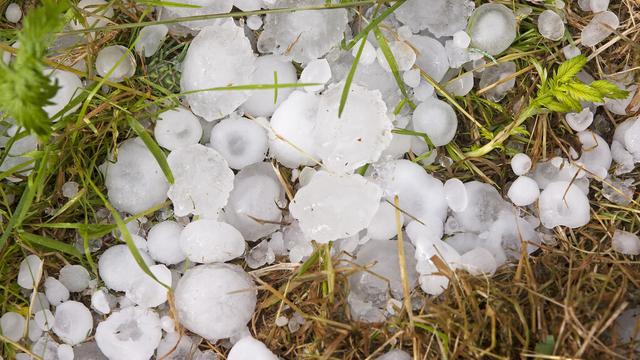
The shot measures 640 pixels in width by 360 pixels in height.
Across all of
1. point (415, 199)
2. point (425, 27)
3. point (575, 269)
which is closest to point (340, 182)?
point (415, 199)

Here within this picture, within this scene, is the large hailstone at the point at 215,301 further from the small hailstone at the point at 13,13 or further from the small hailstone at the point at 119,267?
the small hailstone at the point at 13,13

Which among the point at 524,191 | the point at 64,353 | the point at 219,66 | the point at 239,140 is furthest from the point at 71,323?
the point at 524,191

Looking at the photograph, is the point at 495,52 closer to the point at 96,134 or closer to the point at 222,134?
the point at 222,134

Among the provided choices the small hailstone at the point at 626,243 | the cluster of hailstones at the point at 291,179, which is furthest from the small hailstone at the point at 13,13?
the small hailstone at the point at 626,243

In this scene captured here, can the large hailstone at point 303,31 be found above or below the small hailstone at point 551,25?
above

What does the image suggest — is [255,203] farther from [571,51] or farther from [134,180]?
[571,51]

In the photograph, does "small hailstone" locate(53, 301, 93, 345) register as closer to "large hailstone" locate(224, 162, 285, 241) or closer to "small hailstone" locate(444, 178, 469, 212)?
"large hailstone" locate(224, 162, 285, 241)
